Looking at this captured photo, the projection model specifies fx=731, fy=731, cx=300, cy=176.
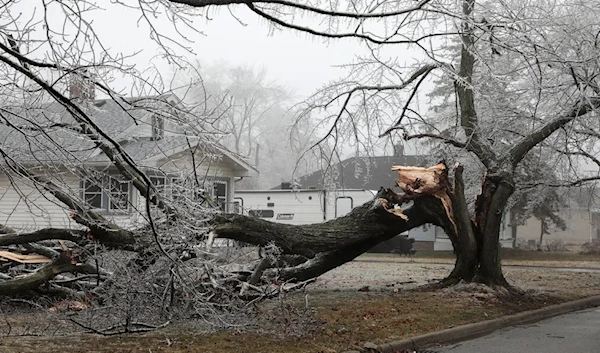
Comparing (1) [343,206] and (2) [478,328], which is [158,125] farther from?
(1) [343,206]

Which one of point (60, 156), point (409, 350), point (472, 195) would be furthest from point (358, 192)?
point (60, 156)

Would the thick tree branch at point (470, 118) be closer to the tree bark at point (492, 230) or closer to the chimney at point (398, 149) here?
the tree bark at point (492, 230)

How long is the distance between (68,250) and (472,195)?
11.9 metres

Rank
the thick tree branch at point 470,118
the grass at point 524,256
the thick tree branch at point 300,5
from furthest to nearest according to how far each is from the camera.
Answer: the grass at point 524,256 → the thick tree branch at point 470,118 → the thick tree branch at point 300,5

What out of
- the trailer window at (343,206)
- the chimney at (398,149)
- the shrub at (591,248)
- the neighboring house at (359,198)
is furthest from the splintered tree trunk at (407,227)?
the shrub at (591,248)

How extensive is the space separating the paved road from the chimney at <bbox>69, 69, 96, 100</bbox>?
534 centimetres

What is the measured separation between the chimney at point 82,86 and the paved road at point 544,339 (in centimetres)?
534

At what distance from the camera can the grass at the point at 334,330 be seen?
797cm

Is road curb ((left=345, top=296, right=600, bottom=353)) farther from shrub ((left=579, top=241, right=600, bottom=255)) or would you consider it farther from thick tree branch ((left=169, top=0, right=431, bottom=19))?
shrub ((left=579, top=241, right=600, bottom=255))

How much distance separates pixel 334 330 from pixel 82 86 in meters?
4.62

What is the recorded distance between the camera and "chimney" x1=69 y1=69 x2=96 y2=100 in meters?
6.13

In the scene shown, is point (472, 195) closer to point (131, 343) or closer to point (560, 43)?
point (560, 43)

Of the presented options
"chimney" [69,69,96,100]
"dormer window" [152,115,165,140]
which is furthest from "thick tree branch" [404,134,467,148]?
"chimney" [69,69,96,100]

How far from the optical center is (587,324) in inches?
460
